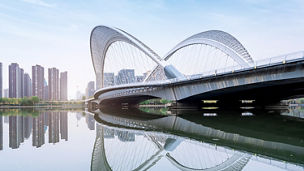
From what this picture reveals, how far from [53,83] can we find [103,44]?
116010 mm

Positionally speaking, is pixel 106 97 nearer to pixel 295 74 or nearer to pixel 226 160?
pixel 295 74

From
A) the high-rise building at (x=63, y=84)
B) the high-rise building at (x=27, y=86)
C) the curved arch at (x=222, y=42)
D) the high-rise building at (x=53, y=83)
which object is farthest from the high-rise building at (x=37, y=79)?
the curved arch at (x=222, y=42)

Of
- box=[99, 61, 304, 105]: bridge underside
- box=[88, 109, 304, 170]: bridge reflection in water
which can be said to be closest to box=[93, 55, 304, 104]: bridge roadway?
box=[99, 61, 304, 105]: bridge underside

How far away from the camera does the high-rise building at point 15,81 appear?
13877 cm

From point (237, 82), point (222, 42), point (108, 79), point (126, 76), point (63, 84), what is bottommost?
point (237, 82)

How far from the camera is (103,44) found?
66000mm

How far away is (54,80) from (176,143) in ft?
553

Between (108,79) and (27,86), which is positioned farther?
(27,86)

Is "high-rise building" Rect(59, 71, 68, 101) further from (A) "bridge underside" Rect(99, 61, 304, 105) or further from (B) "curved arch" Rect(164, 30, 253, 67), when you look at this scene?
(B) "curved arch" Rect(164, 30, 253, 67)

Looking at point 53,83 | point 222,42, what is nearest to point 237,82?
point 222,42

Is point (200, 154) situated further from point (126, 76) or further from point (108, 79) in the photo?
point (108, 79)

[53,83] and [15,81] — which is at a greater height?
[53,83]

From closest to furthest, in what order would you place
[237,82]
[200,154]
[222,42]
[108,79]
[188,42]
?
[200,154], [237,82], [222,42], [188,42], [108,79]

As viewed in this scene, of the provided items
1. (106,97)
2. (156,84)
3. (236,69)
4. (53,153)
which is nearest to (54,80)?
(106,97)
